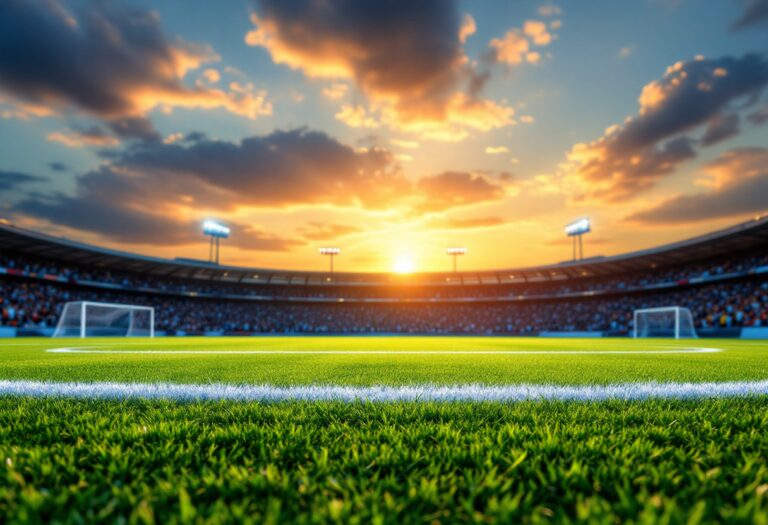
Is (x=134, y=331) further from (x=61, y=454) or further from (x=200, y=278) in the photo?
(x=61, y=454)

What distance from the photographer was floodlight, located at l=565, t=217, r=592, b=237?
49.5 metres

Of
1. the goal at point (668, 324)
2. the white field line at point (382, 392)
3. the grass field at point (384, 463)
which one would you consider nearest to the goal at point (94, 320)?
the white field line at point (382, 392)

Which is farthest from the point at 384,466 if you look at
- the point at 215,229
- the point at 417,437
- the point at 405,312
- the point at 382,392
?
the point at 215,229

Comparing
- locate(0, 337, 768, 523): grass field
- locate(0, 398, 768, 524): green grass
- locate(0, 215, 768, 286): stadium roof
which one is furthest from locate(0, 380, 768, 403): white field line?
locate(0, 215, 768, 286): stadium roof

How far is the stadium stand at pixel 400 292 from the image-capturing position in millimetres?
31125

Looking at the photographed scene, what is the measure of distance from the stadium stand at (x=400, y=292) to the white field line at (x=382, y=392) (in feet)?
97.5

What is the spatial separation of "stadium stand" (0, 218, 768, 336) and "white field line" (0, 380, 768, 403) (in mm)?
29724

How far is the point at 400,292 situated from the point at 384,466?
56.2 m

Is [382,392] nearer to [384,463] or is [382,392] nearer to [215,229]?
[384,463]

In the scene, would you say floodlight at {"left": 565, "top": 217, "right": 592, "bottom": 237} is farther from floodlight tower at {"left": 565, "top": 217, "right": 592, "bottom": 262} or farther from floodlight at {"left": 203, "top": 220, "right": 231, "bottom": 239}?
floodlight at {"left": 203, "top": 220, "right": 231, "bottom": 239}

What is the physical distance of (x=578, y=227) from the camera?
5050 cm

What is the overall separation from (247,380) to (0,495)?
263 centimetres

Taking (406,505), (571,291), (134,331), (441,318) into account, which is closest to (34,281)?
(134,331)

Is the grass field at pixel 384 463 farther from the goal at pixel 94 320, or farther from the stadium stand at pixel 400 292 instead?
the stadium stand at pixel 400 292
